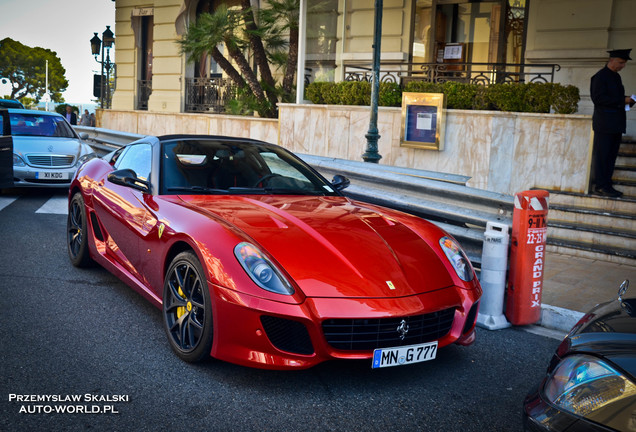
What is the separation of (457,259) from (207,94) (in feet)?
54.3

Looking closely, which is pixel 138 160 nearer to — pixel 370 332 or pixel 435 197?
pixel 435 197

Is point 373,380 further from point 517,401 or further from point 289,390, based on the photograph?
point 517,401

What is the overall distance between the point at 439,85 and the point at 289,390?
872 cm

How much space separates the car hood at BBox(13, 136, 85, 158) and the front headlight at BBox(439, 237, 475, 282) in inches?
337

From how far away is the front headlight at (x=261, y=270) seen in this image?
3.42m

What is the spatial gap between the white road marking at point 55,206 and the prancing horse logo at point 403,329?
708 centimetres

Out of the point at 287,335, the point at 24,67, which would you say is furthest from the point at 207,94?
the point at 24,67

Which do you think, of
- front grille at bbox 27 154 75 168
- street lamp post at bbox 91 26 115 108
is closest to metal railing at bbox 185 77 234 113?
street lamp post at bbox 91 26 115 108

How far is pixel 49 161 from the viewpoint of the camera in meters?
10.8

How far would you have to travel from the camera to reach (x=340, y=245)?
3799mm

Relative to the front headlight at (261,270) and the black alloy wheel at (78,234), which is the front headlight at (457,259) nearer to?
the front headlight at (261,270)

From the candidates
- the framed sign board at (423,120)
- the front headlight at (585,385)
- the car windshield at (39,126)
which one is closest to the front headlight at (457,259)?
the front headlight at (585,385)

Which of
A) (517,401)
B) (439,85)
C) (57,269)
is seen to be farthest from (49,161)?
(517,401)

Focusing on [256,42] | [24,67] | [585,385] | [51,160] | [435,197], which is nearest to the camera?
[585,385]
